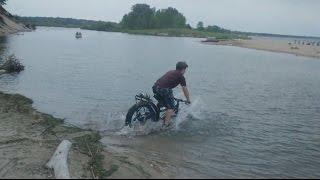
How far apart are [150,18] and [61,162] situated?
553ft

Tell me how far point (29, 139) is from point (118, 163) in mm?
2779

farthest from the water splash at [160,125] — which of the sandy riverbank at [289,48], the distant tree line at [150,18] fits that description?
the distant tree line at [150,18]

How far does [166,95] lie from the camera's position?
1267 cm

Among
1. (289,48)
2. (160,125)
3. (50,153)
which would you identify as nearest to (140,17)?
(289,48)

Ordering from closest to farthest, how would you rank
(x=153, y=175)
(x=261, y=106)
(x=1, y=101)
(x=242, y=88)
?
(x=153, y=175)
(x=1, y=101)
(x=261, y=106)
(x=242, y=88)

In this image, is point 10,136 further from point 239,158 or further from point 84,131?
point 239,158

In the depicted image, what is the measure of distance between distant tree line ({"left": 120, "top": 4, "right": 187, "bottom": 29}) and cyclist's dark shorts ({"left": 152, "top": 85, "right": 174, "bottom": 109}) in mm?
162845

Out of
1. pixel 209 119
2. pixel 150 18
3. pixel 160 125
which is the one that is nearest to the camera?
pixel 160 125

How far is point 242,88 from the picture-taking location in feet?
79.4

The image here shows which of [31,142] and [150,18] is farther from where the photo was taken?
[150,18]

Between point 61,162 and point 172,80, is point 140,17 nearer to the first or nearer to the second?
point 172,80

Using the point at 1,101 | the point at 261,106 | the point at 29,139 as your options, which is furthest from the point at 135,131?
the point at 261,106

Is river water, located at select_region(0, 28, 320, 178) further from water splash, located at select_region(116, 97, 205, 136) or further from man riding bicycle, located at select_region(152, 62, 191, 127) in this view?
man riding bicycle, located at select_region(152, 62, 191, 127)

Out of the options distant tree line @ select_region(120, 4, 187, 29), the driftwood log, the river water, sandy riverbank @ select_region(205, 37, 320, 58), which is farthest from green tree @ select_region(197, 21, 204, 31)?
the driftwood log
